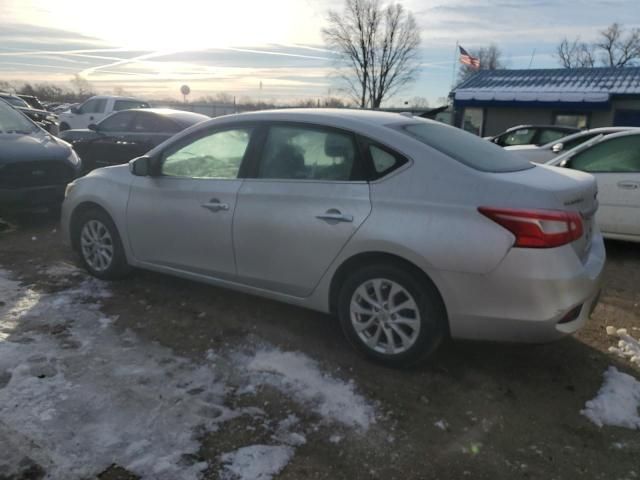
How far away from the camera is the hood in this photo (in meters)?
6.74

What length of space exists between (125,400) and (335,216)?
1.65 metres

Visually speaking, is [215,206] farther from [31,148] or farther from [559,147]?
[559,147]

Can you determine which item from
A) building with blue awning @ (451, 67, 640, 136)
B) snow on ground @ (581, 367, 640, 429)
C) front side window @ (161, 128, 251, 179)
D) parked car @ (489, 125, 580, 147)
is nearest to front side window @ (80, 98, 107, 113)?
parked car @ (489, 125, 580, 147)

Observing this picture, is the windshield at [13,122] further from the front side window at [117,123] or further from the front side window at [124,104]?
the front side window at [124,104]

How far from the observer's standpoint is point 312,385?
3229 millimetres

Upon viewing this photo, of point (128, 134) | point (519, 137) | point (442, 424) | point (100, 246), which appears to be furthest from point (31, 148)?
point (519, 137)

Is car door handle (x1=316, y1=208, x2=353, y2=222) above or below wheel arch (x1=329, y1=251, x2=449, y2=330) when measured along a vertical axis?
above

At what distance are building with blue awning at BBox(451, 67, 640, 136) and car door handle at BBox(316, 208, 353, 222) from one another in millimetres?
18067

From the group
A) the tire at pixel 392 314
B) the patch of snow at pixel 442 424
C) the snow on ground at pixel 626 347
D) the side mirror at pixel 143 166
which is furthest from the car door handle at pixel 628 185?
the side mirror at pixel 143 166

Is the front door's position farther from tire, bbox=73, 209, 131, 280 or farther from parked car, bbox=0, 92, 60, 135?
parked car, bbox=0, 92, 60, 135

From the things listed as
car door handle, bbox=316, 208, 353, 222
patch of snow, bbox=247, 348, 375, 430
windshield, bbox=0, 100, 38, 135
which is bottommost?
patch of snow, bbox=247, 348, 375, 430

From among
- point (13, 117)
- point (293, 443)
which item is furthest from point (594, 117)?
point (293, 443)

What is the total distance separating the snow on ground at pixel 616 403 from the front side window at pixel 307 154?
2.01 metres

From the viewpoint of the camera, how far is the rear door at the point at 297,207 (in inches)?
135
